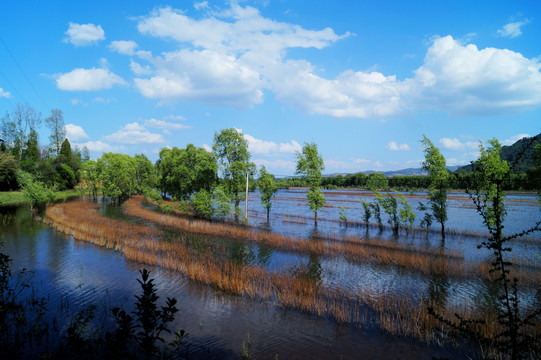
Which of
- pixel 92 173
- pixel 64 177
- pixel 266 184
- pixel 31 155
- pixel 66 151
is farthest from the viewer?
pixel 66 151

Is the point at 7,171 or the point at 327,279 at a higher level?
the point at 7,171

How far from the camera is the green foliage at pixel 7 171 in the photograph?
151 feet

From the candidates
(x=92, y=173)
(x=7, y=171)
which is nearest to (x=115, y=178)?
(x=92, y=173)

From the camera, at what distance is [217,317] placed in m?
9.84

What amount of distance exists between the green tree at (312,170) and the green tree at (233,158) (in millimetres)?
6946

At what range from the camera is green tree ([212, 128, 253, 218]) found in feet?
114

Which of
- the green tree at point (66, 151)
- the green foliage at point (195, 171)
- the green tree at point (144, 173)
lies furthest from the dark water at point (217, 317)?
the green tree at point (66, 151)

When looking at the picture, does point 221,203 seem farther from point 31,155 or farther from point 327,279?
point 31,155

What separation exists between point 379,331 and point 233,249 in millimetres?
12995

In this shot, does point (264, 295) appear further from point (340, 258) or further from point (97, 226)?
point (97, 226)

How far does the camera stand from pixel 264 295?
1172 centimetres

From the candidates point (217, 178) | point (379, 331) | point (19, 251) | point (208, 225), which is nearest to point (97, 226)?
point (19, 251)

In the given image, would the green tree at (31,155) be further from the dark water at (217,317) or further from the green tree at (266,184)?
the dark water at (217,317)

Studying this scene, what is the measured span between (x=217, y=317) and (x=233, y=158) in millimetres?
26981
